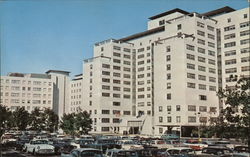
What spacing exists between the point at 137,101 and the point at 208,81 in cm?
3332

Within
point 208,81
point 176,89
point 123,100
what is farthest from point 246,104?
point 123,100

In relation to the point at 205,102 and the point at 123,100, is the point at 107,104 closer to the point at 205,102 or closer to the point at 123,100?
Answer: the point at 123,100

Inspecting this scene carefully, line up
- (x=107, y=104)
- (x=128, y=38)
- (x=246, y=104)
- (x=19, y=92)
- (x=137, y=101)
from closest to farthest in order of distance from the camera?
1. (x=246, y=104)
2. (x=107, y=104)
3. (x=137, y=101)
4. (x=128, y=38)
5. (x=19, y=92)

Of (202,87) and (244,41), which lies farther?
(244,41)

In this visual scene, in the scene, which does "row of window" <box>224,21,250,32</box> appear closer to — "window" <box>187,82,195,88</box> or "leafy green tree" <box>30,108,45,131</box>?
"window" <box>187,82,195,88</box>

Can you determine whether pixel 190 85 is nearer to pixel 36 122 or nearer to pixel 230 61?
pixel 230 61

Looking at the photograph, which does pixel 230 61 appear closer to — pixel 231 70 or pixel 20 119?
pixel 231 70

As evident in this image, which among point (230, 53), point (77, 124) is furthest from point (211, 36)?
point (77, 124)

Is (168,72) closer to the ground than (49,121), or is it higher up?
higher up

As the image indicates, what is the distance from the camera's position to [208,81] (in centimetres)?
9375

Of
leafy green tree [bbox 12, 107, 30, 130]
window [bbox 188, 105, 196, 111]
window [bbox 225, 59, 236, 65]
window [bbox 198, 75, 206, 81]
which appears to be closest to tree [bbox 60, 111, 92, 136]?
leafy green tree [bbox 12, 107, 30, 130]

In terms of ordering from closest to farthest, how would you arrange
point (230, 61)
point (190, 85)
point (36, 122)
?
1. point (190, 85)
2. point (230, 61)
3. point (36, 122)

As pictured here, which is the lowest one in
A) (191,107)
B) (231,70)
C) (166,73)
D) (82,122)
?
(82,122)

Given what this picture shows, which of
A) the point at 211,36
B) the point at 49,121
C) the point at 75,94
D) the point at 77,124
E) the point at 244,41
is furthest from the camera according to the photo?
the point at 75,94
